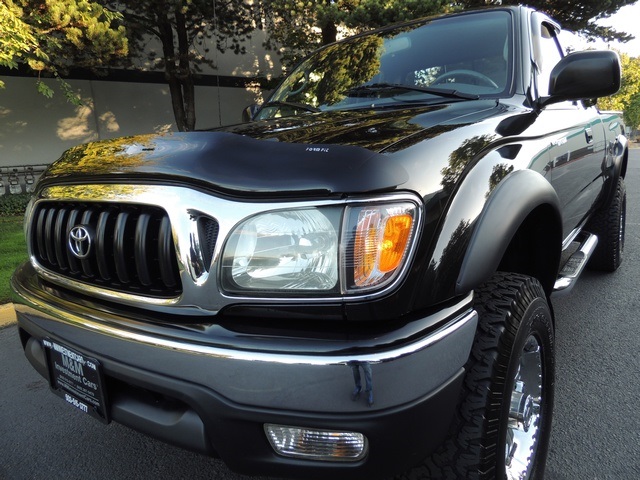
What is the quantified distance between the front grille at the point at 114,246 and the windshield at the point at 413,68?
4.02 ft

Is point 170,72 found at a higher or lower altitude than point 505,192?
higher

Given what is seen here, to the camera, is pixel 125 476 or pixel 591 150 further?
pixel 591 150

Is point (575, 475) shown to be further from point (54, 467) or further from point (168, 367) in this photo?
point (54, 467)

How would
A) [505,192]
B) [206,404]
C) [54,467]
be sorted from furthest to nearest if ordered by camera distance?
[54,467] < [505,192] < [206,404]

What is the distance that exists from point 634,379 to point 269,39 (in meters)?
12.8

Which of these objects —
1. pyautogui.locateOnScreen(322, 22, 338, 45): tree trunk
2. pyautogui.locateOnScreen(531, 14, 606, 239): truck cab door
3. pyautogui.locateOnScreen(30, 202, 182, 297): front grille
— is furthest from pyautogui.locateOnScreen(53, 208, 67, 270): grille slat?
pyautogui.locateOnScreen(322, 22, 338, 45): tree trunk

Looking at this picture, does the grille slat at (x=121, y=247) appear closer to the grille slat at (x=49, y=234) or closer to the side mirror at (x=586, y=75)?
the grille slat at (x=49, y=234)

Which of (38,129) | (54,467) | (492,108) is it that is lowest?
(54,467)

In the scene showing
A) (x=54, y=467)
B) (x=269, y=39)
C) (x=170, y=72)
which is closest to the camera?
(x=54, y=467)

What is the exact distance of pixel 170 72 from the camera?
11609 mm

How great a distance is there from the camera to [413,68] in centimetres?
248

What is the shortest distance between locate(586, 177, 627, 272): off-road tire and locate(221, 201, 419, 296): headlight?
3.31 meters

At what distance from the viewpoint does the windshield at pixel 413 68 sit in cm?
224

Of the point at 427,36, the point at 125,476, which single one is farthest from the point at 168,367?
the point at 427,36
